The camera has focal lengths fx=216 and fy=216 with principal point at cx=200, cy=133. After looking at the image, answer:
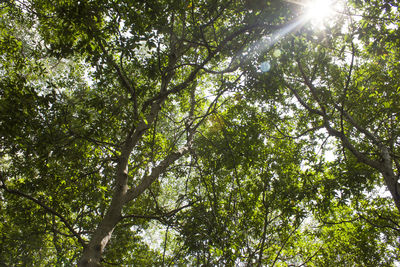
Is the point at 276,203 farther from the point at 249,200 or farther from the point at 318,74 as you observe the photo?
the point at 318,74

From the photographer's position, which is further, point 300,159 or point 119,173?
point 300,159

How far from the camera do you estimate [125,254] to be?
8328 mm

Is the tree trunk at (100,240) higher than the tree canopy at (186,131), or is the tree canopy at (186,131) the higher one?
the tree canopy at (186,131)

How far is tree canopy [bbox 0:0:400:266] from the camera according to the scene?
3846mm

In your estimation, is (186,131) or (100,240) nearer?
(100,240)

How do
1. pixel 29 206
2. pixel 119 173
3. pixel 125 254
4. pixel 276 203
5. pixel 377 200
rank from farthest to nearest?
pixel 377 200 → pixel 125 254 → pixel 276 203 → pixel 29 206 → pixel 119 173

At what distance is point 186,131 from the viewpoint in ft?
18.1

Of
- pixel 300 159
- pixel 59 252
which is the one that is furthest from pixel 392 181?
A: pixel 59 252

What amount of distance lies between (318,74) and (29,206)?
11.6 metres

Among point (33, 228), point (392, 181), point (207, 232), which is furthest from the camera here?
point (392, 181)

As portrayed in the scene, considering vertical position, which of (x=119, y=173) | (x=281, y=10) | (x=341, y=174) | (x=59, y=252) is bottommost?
(x=59, y=252)

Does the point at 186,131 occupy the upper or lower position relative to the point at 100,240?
upper

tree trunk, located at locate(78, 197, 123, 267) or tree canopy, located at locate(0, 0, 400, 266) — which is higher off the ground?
tree canopy, located at locate(0, 0, 400, 266)

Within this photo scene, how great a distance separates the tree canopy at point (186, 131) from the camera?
3846 millimetres
